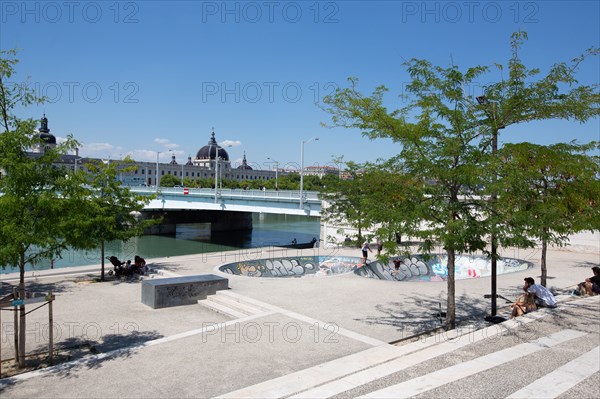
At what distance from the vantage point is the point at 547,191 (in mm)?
13500

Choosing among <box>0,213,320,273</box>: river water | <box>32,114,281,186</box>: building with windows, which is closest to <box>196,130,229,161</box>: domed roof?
<box>32,114,281,186</box>: building with windows

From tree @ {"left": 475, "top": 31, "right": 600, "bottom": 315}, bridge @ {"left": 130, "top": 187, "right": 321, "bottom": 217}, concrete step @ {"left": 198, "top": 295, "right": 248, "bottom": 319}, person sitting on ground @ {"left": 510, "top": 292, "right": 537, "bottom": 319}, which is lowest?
concrete step @ {"left": 198, "top": 295, "right": 248, "bottom": 319}

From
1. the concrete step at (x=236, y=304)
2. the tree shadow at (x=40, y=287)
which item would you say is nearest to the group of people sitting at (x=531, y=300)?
the concrete step at (x=236, y=304)

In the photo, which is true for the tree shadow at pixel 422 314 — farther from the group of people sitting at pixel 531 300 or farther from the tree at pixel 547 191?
the tree at pixel 547 191

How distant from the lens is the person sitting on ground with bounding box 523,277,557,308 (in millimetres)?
12430

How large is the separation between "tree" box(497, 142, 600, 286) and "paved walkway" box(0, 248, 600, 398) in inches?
85.4

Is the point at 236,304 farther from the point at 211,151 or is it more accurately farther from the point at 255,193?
the point at 211,151

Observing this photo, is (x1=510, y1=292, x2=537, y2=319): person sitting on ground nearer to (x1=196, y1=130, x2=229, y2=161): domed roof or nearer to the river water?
the river water

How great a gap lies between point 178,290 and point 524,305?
394 inches

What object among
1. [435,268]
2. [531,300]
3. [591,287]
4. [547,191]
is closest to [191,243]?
[435,268]

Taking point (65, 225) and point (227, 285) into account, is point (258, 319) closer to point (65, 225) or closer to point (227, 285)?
point (227, 285)

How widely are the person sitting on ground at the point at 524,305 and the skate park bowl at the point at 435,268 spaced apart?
34.7ft

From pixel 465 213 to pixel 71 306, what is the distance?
38.6 feet

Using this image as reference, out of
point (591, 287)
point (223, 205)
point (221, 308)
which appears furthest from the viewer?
point (223, 205)
